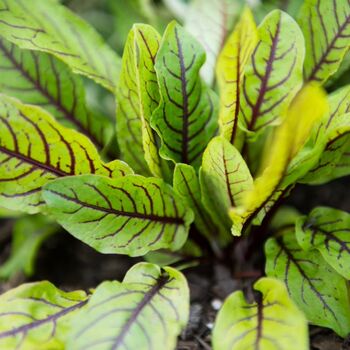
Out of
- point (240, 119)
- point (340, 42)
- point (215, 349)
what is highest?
point (340, 42)

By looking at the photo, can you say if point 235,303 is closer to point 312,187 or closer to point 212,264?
point 212,264

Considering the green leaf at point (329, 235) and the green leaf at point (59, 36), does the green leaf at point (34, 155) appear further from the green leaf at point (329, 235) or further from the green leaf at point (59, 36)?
the green leaf at point (329, 235)

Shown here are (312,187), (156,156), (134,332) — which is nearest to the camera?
(134,332)

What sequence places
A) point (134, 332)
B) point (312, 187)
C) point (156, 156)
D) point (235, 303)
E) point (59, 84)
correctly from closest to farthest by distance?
point (134, 332)
point (235, 303)
point (156, 156)
point (59, 84)
point (312, 187)

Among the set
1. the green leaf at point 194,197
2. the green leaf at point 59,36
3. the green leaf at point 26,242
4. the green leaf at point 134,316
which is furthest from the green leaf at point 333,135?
the green leaf at point 26,242

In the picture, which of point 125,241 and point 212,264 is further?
point 212,264

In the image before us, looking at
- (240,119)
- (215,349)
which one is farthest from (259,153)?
(215,349)

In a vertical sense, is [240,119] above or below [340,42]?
below
